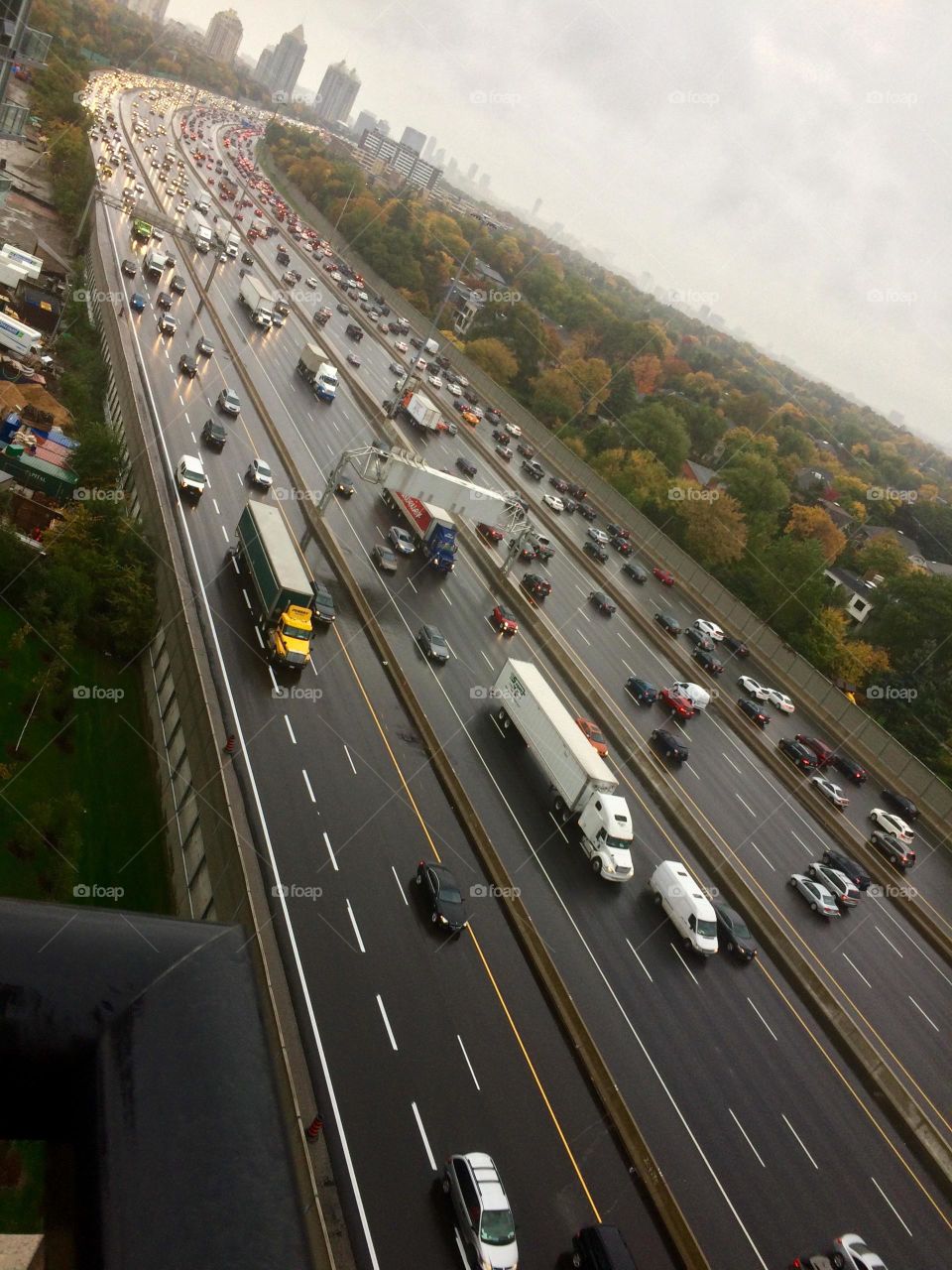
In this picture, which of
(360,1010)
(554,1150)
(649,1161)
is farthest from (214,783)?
(649,1161)

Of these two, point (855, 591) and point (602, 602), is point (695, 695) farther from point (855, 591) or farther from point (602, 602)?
point (855, 591)

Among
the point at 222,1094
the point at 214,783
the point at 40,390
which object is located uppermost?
the point at 222,1094

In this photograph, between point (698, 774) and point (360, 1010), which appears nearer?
point (360, 1010)

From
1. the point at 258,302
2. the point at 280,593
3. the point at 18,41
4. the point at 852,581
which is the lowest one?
the point at 258,302

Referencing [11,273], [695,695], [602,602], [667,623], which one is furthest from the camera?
[11,273]

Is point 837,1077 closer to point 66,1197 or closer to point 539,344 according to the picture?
point 66,1197

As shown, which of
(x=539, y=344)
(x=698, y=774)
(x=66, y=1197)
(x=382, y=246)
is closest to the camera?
(x=66, y=1197)

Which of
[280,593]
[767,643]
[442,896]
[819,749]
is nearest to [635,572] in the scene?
[767,643]
